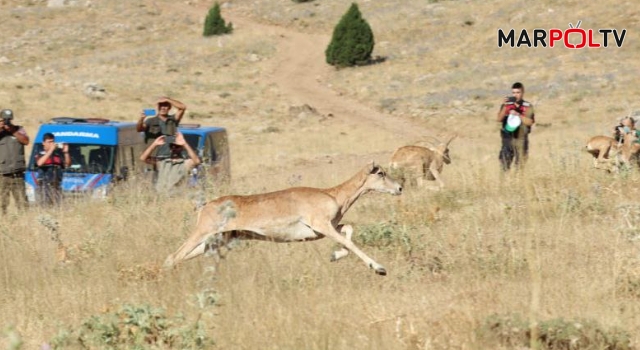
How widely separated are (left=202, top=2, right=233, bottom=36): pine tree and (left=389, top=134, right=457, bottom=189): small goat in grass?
54.6 m

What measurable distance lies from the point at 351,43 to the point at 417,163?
43.3 meters

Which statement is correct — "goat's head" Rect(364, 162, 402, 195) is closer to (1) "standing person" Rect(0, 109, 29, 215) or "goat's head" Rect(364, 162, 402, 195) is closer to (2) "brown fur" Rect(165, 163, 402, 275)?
(2) "brown fur" Rect(165, 163, 402, 275)

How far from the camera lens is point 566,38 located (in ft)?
186

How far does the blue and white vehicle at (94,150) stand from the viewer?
1622cm

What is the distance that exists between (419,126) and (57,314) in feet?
116

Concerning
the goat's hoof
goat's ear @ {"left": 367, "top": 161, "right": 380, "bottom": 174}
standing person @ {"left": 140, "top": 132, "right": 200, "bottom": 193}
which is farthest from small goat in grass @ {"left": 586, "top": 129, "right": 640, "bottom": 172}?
the goat's hoof

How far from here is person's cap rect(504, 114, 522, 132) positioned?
1367 cm

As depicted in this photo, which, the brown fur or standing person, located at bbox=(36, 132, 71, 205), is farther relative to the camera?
standing person, located at bbox=(36, 132, 71, 205)

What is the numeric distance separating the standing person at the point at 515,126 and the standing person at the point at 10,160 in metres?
5.98

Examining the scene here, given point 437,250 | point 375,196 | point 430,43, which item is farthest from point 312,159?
point 430,43

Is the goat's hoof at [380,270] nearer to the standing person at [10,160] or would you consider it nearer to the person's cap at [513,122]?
the person's cap at [513,122]

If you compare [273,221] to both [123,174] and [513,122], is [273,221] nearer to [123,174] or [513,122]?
[513,122]

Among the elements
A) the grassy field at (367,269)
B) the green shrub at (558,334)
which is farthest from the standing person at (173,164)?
the green shrub at (558,334)

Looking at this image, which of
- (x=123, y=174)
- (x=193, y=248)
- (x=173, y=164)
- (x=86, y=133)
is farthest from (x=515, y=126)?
(x=86, y=133)
